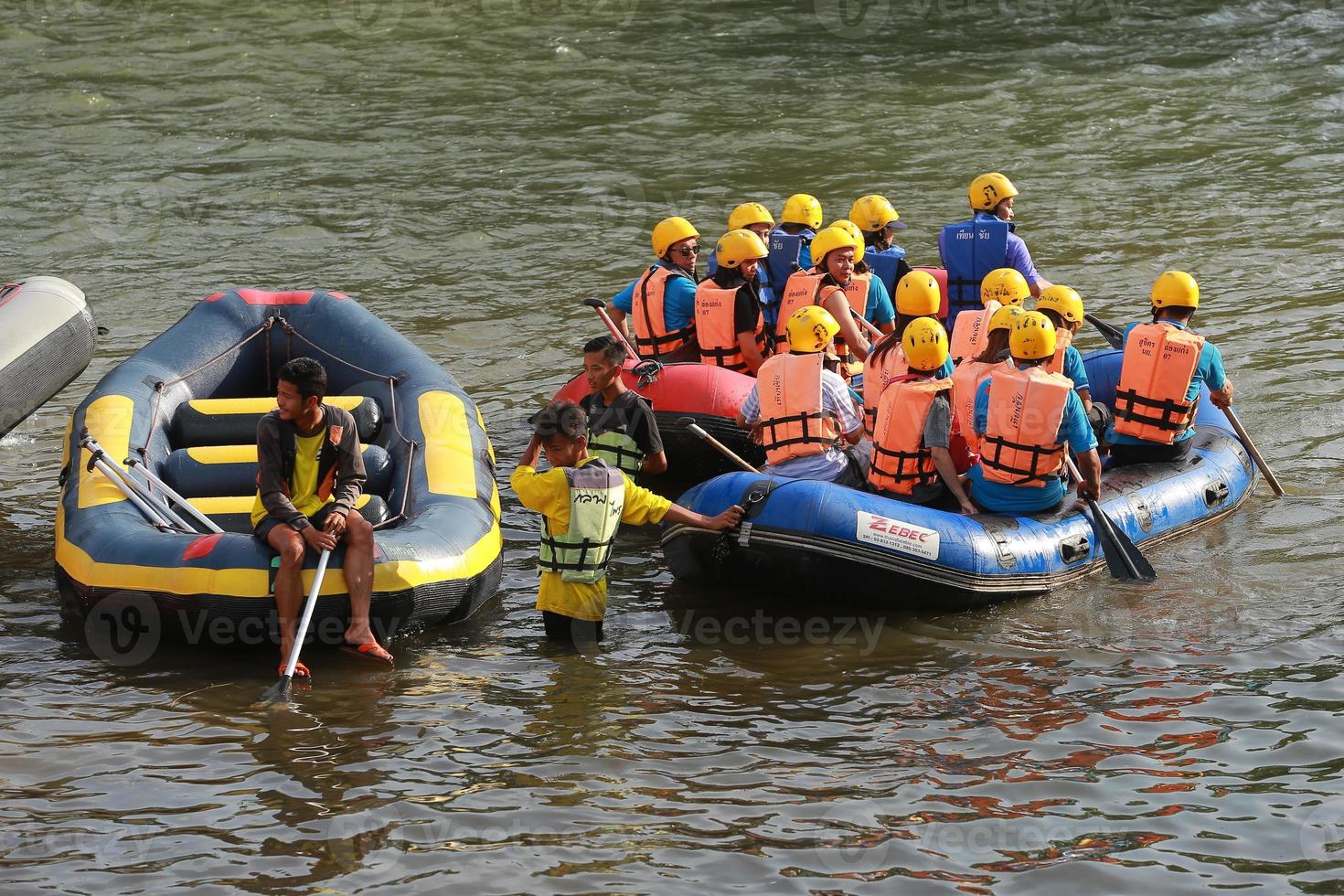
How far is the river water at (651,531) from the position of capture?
15.7 ft

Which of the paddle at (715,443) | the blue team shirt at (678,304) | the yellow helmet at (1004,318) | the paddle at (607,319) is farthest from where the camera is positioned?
the blue team shirt at (678,304)

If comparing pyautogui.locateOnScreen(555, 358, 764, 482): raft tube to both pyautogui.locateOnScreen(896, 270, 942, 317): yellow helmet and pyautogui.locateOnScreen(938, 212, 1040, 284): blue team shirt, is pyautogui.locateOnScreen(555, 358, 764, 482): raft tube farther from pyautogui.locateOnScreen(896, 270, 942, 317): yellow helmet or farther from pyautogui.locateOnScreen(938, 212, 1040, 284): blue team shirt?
pyautogui.locateOnScreen(938, 212, 1040, 284): blue team shirt

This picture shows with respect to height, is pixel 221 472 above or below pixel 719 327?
below

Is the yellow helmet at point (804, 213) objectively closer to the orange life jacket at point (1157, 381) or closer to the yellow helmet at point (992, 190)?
the yellow helmet at point (992, 190)

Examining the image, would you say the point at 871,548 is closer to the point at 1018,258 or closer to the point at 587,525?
the point at 587,525

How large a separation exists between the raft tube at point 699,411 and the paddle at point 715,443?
2cm

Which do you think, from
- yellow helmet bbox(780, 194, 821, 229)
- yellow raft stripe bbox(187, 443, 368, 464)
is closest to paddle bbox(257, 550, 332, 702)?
yellow raft stripe bbox(187, 443, 368, 464)

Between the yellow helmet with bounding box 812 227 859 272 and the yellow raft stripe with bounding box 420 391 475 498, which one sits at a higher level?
the yellow helmet with bounding box 812 227 859 272

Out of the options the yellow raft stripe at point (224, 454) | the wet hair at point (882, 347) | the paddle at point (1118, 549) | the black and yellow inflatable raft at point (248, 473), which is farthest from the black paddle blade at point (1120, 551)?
the yellow raft stripe at point (224, 454)

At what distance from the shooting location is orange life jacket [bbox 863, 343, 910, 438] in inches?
276

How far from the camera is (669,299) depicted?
8.46 metres

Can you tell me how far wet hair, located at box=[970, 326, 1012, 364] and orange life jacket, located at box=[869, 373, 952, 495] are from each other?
216 mm

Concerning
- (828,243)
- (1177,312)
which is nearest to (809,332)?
(828,243)

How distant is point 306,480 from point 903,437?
2.43m
